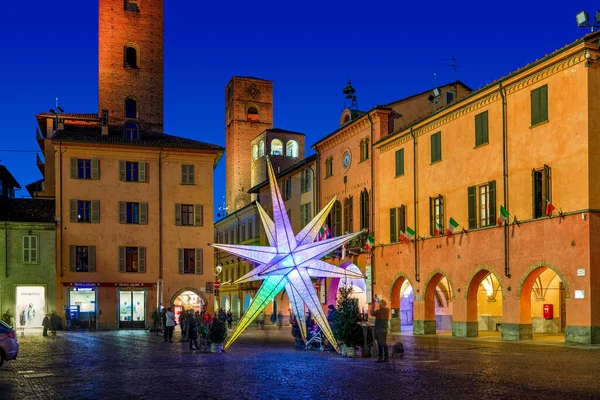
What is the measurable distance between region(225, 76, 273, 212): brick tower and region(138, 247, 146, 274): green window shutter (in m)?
41.9

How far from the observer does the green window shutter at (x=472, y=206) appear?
3566 centimetres

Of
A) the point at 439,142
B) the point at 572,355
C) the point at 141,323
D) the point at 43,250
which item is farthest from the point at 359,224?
the point at 572,355

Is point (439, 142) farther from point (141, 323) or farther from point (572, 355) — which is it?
point (141, 323)

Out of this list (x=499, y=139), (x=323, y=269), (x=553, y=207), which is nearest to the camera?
(x=323, y=269)

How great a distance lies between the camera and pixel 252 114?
326ft

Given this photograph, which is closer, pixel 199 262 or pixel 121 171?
pixel 121 171

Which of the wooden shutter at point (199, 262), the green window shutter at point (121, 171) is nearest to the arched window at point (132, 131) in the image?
the green window shutter at point (121, 171)

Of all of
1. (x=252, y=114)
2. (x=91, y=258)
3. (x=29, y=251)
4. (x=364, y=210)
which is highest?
(x=252, y=114)

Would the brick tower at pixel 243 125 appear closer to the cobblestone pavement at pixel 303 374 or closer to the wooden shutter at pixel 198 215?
the wooden shutter at pixel 198 215

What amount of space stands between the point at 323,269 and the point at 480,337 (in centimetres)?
1199

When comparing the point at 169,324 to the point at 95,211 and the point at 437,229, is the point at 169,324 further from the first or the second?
the point at 95,211

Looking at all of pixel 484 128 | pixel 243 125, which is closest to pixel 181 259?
pixel 484 128

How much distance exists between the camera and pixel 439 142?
38.9 m

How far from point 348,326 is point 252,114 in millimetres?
77559
